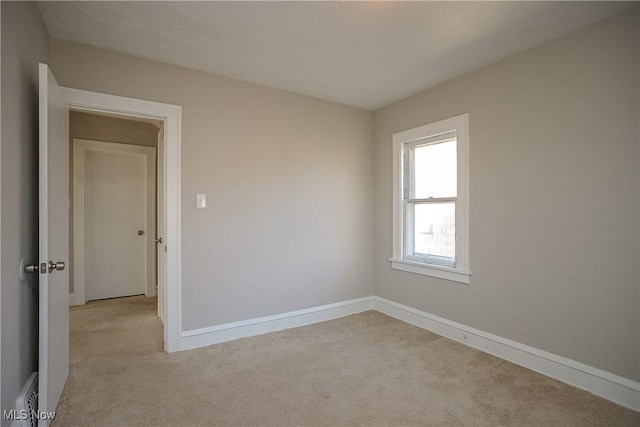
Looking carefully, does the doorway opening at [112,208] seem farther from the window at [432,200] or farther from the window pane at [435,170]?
the window pane at [435,170]

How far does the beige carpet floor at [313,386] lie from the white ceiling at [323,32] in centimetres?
244

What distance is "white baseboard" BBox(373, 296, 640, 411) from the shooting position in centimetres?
207

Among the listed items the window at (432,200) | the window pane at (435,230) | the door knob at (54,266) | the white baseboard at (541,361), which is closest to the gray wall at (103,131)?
the door knob at (54,266)

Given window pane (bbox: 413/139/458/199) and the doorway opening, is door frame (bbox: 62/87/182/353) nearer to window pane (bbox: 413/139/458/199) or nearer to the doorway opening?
the doorway opening

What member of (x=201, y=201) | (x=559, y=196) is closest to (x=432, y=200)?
(x=559, y=196)

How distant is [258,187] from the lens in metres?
3.27

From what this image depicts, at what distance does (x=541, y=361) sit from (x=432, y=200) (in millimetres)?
1620

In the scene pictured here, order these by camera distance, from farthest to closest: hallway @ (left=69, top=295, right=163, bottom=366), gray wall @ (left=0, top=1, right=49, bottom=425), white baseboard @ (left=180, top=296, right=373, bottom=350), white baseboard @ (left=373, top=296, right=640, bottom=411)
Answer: white baseboard @ (left=180, top=296, right=373, bottom=350) < hallway @ (left=69, top=295, right=163, bottom=366) < white baseboard @ (left=373, top=296, right=640, bottom=411) < gray wall @ (left=0, top=1, right=49, bottom=425)

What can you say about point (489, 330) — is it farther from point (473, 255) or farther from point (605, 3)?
point (605, 3)

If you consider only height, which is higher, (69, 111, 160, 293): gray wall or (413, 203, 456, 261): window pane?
(69, 111, 160, 293): gray wall

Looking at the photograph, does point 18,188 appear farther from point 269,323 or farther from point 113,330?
point 269,323

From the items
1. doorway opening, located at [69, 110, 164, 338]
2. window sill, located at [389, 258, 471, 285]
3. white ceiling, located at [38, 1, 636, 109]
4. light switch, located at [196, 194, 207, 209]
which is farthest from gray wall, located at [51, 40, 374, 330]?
doorway opening, located at [69, 110, 164, 338]

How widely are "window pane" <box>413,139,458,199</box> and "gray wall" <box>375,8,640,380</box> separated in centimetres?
27

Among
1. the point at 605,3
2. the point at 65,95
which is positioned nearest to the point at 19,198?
the point at 65,95
